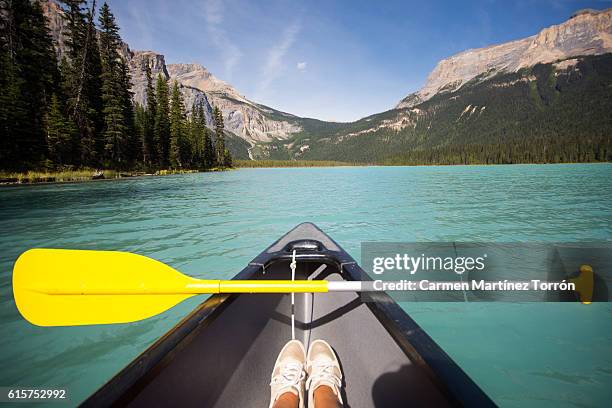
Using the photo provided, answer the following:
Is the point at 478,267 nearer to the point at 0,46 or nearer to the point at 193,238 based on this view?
the point at 193,238

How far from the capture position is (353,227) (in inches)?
420

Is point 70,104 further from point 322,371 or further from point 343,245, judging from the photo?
point 322,371

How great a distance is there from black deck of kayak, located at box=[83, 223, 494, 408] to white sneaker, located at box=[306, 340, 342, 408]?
227 millimetres

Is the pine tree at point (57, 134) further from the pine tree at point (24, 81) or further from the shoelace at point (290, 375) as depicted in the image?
the shoelace at point (290, 375)

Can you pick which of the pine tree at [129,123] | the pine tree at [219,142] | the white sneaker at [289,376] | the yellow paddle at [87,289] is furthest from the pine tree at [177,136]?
the white sneaker at [289,376]

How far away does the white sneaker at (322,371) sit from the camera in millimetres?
1921

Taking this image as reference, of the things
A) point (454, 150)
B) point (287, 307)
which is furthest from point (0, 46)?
point (454, 150)

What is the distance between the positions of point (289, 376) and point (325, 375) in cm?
27

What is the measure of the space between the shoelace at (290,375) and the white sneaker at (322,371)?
75 mm

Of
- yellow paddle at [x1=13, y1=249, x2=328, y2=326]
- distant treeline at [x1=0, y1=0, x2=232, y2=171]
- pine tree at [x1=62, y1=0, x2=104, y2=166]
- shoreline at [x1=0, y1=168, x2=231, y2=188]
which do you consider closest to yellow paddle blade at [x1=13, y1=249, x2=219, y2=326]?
yellow paddle at [x1=13, y1=249, x2=328, y2=326]

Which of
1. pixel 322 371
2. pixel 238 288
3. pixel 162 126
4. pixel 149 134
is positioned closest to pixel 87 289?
pixel 238 288

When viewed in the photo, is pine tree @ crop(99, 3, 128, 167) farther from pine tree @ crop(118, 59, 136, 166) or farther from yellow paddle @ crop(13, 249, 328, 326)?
yellow paddle @ crop(13, 249, 328, 326)

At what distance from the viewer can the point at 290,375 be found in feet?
6.64

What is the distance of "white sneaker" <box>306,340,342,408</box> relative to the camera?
6.30 ft
